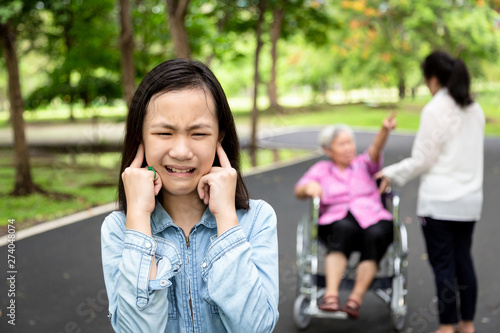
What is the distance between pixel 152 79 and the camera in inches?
62.0

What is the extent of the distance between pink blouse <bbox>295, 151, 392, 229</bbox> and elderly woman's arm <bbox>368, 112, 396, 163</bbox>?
7 centimetres

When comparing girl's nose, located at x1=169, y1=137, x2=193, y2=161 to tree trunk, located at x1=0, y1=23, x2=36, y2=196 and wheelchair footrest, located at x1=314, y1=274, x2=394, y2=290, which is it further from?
tree trunk, located at x1=0, y1=23, x2=36, y2=196

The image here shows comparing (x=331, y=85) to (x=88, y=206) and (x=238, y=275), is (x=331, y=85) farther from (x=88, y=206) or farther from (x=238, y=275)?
(x=238, y=275)

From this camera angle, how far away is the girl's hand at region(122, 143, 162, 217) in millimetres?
1534

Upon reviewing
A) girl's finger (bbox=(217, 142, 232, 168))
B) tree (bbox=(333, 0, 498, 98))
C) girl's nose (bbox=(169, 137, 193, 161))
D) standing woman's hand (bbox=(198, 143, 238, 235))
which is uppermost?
tree (bbox=(333, 0, 498, 98))

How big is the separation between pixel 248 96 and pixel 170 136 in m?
49.6

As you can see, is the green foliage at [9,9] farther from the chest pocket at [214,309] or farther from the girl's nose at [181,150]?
the chest pocket at [214,309]

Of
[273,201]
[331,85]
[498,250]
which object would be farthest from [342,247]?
[331,85]

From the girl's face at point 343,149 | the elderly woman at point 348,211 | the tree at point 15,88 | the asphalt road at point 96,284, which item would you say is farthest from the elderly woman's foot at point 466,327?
the tree at point 15,88

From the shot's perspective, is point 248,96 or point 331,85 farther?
point 248,96

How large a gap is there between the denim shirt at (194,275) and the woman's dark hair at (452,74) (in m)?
2.39

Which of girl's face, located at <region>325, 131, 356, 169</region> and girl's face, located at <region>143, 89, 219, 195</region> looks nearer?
girl's face, located at <region>143, 89, 219, 195</region>

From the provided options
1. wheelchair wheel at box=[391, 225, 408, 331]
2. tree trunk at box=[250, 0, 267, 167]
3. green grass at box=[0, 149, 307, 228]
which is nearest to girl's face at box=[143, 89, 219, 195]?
wheelchair wheel at box=[391, 225, 408, 331]

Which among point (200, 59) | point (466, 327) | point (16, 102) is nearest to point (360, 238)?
point (466, 327)
